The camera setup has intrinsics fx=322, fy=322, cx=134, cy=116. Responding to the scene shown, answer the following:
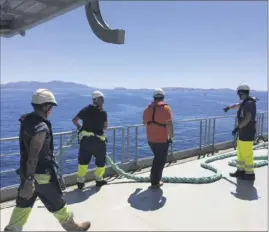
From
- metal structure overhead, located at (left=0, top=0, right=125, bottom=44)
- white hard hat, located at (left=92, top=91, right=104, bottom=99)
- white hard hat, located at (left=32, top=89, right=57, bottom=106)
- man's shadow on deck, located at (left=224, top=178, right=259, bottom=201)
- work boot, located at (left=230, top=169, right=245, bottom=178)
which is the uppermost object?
metal structure overhead, located at (left=0, top=0, right=125, bottom=44)

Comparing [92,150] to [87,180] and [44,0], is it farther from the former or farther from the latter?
[44,0]

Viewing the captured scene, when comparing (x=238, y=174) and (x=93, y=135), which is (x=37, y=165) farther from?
(x=238, y=174)

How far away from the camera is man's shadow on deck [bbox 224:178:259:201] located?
461 centimetres

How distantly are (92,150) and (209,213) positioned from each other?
194cm

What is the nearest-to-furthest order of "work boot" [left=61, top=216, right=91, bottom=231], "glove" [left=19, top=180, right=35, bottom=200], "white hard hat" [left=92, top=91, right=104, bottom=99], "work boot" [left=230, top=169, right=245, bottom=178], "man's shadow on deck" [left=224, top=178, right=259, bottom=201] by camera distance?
"glove" [left=19, top=180, right=35, bottom=200], "work boot" [left=61, top=216, right=91, bottom=231], "man's shadow on deck" [left=224, top=178, right=259, bottom=201], "white hard hat" [left=92, top=91, right=104, bottom=99], "work boot" [left=230, top=169, right=245, bottom=178]

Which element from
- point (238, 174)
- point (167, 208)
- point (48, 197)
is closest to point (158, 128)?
point (167, 208)

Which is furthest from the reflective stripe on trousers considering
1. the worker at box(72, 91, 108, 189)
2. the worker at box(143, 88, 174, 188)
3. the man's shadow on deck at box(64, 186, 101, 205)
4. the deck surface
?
the worker at box(143, 88, 174, 188)

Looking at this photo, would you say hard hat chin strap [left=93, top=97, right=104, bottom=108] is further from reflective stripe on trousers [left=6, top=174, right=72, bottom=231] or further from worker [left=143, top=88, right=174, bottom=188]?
reflective stripe on trousers [left=6, top=174, right=72, bottom=231]

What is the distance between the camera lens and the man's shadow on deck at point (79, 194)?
4.43m

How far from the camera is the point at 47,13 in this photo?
326 cm

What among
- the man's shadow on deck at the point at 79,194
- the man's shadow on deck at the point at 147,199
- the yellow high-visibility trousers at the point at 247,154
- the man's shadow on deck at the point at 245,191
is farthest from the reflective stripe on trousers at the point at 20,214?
the yellow high-visibility trousers at the point at 247,154

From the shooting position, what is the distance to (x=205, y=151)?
777 centimetres

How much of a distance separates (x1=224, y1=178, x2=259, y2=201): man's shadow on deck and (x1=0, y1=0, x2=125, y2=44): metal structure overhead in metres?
3.02

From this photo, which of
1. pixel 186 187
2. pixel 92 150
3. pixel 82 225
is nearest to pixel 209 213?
pixel 186 187
